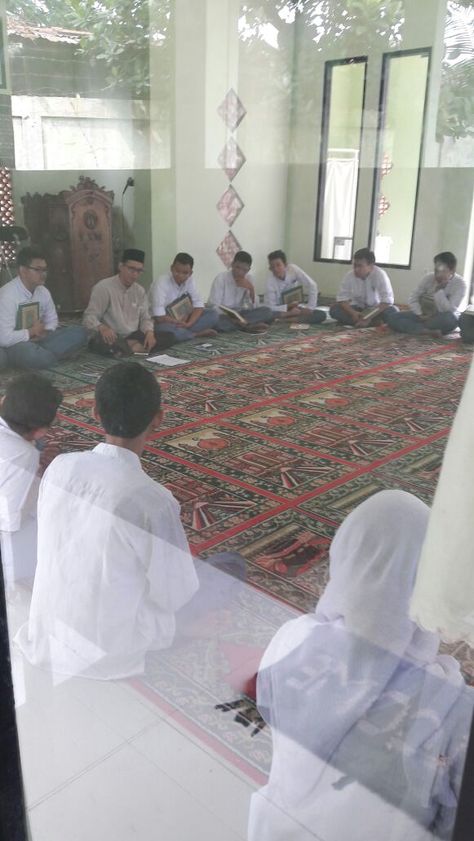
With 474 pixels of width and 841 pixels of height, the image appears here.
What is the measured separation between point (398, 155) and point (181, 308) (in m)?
0.94

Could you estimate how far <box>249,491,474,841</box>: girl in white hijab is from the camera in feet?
2.44

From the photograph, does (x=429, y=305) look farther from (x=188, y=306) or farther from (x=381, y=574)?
(x=188, y=306)

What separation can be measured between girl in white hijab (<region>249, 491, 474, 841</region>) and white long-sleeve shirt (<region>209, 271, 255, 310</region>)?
93cm

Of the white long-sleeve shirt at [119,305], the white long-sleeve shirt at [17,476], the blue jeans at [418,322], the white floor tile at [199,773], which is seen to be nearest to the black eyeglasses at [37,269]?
the white long-sleeve shirt at [119,305]

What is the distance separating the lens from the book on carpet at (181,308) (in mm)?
1696

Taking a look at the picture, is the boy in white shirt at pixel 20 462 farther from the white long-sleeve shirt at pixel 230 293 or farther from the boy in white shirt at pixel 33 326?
the white long-sleeve shirt at pixel 230 293

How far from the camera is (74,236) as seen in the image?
83.7 inches

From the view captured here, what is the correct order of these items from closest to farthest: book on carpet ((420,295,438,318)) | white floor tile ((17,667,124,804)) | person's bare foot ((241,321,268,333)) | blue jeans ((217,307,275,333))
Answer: book on carpet ((420,295,438,318)), white floor tile ((17,667,124,804)), blue jeans ((217,307,275,333)), person's bare foot ((241,321,268,333))

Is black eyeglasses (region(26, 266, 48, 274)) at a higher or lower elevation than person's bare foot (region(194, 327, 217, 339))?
higher

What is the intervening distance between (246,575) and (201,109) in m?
1.03

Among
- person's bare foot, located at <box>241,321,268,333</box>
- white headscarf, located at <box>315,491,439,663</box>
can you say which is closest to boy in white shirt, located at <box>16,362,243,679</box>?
white headscarf, located at <box>315,491,439,663</box>

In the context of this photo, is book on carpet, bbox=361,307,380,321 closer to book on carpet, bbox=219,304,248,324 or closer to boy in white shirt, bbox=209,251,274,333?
boy in white shirt, bbox=209,251,274,333

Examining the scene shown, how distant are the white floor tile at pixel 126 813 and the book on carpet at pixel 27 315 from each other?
106cm

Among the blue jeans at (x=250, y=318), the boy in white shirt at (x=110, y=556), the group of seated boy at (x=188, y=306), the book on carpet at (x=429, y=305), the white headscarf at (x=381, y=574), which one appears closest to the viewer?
the white headscarf at (x=381, y=574)
